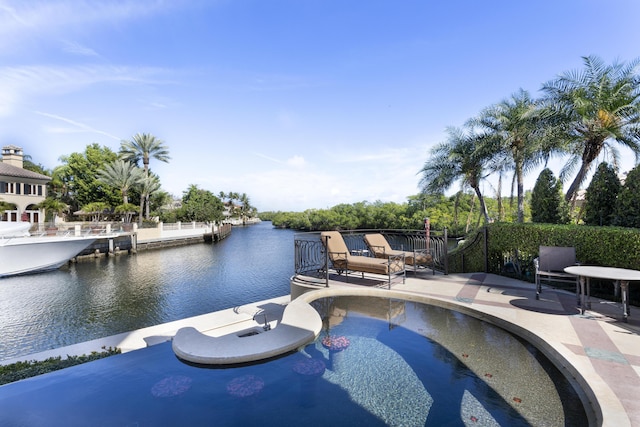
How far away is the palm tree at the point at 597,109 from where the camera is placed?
28.9ft

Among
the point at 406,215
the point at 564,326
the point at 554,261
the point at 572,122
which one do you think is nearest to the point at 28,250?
the point at 564,326

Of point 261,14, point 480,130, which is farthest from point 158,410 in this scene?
point 480,130

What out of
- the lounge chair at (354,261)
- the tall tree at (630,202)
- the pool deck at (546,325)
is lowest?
the pool deck at (546,325)

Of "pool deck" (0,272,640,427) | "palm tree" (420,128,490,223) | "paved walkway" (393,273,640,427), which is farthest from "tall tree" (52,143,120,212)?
"paved walkway" (393,273,640,427)

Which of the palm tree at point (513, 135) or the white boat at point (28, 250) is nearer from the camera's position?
the palm tree at point (513, 135)

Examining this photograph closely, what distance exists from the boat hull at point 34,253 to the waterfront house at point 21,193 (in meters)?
13.0

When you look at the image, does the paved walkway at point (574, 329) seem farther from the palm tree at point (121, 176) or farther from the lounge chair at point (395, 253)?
the palm tree at point (121, 176)

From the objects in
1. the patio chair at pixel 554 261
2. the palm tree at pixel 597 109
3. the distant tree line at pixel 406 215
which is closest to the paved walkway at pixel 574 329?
the patio chair at pixel 554 261

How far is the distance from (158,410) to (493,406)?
3.26 m

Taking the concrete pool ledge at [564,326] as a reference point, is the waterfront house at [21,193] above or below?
above

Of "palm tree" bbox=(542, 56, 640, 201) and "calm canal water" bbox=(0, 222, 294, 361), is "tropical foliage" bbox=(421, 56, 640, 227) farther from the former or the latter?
"calm canal water" bbox=(0, 222, 294, 361)

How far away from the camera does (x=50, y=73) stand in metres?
10.8

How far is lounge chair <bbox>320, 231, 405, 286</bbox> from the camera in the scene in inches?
283

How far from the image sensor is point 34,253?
18484 millimetres
